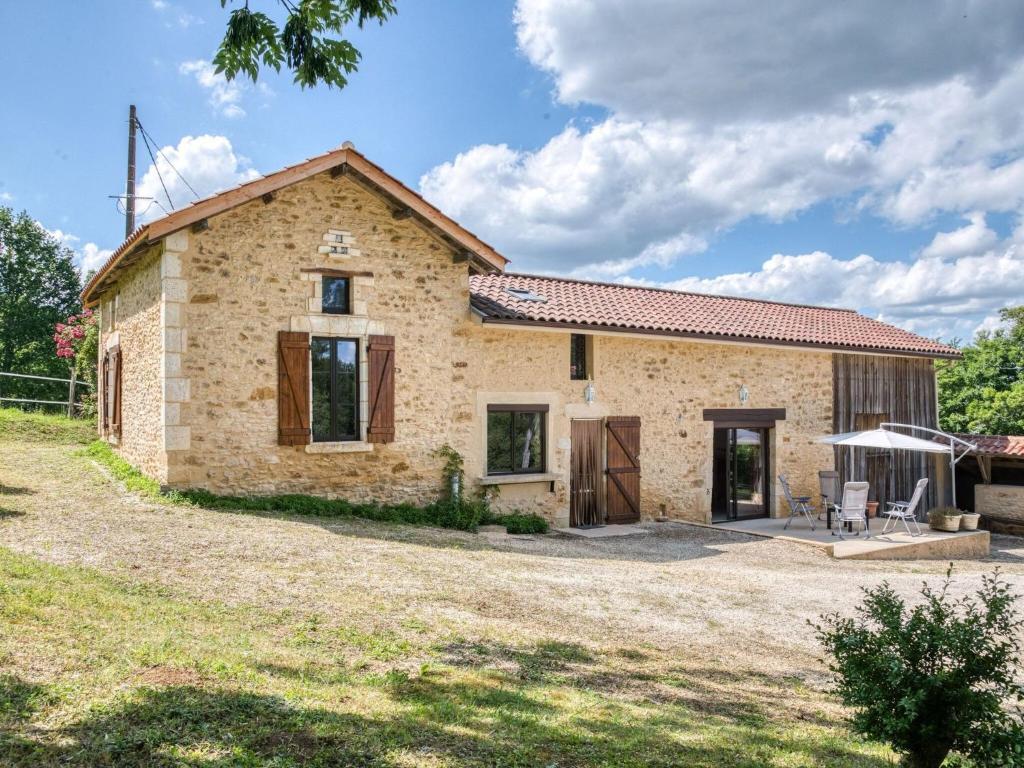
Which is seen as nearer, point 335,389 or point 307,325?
point 307,325

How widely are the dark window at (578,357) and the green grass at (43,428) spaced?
34.7 feet

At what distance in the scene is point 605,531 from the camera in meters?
12.5

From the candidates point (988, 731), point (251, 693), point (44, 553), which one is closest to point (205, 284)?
point (44, 553)

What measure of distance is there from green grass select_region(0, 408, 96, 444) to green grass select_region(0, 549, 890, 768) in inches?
454

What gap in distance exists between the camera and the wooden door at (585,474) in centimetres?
1288

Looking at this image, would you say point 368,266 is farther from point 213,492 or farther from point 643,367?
point 643,367

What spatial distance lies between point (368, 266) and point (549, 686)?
7.76 m

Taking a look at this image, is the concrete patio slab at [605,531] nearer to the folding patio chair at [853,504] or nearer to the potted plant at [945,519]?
the folding patio chair at [853,504]

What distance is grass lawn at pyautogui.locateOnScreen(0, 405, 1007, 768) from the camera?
346 cm

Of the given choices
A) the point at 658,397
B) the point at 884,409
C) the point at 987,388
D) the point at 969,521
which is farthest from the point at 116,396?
the point at 987,388

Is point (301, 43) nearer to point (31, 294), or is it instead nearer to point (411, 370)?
point (411, 370)

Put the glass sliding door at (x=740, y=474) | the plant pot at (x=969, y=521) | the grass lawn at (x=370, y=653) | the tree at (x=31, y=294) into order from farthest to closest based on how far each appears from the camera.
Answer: the tree at (x=31, y=294), the glass sliding door at (x=740, y=474), the plant pot at (x=969, y=521), the grass lawn at (x=370, y=653)

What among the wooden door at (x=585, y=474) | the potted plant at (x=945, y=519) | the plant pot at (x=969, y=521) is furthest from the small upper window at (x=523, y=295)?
the plant pot at (x=969, y=521)

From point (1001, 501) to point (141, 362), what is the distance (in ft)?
60.9
